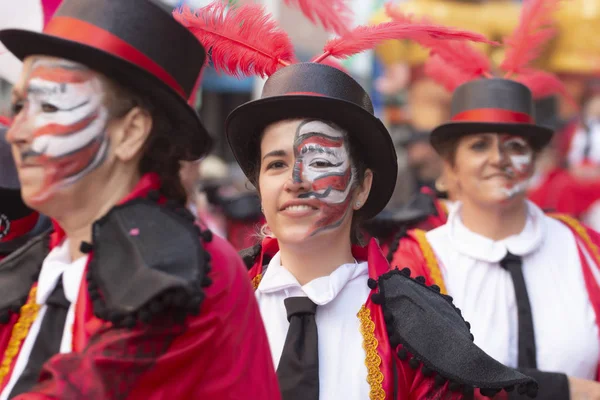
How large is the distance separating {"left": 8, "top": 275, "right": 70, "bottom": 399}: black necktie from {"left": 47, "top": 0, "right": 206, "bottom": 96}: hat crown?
1.98 ft

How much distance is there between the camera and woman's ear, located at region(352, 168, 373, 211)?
322 cm

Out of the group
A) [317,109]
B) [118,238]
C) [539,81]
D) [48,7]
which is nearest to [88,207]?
[118,238]

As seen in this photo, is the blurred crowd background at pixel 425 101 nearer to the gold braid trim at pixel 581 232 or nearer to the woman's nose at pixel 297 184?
the gold braid trim at pixel 581 232

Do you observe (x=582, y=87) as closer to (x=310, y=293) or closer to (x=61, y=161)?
(x=310, y=293)

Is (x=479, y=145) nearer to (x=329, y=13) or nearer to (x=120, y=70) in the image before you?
(x=329, y=13)

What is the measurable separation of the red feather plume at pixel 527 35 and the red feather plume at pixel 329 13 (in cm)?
121

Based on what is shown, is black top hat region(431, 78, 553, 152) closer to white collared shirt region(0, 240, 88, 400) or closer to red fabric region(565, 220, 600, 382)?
red fabric region(565, 220, 600, 382)

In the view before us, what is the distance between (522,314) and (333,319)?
1.20 meters

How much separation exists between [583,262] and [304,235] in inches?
64.8

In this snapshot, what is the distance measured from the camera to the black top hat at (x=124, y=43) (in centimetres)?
215

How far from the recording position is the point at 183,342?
2.12 m

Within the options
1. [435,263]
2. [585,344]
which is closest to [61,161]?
[435,263]

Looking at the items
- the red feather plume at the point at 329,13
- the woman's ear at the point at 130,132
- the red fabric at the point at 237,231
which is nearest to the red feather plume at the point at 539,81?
the red feather plume at the point at 329,13

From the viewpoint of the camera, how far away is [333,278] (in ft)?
10.1
